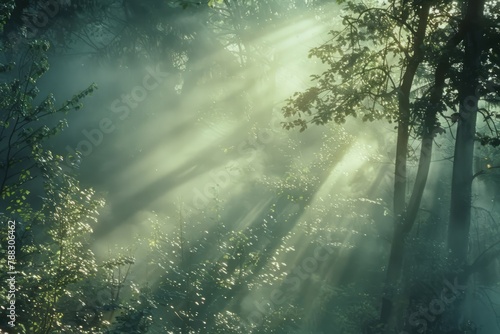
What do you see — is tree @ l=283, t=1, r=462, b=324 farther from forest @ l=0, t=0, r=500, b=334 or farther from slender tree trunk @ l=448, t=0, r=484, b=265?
slender tree trunk @ l=448, t=0, r=484, b=265

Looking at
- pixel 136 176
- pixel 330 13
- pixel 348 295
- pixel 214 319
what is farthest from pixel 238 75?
pixel 214 319

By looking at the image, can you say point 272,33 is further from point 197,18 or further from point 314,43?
point 314,43

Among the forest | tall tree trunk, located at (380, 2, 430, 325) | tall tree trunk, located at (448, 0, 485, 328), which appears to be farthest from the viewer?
tall tree trunk, located at (380, 2, 430, 325)

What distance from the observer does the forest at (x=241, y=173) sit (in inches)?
275

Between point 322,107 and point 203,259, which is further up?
point 322,107

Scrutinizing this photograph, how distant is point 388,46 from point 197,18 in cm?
1129

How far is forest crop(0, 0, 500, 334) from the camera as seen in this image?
698cm

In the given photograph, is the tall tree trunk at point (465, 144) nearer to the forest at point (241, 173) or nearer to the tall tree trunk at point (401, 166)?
the forest at point (241, 173)

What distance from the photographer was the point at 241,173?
2202 centimetres

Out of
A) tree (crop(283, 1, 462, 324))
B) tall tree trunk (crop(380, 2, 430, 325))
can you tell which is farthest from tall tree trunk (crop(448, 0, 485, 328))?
tall tree trunk (crop(380, 2, 430, 325))

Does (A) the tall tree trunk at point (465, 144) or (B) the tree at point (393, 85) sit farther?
(B) the tree at point (393, 85)

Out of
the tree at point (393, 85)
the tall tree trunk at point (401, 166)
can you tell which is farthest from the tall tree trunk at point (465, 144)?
the tall tree trunk at point (401, 166)

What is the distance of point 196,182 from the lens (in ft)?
66.0

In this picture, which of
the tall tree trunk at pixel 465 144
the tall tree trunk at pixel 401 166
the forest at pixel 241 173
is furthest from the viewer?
the tall tree trunk at pixel 401 166
